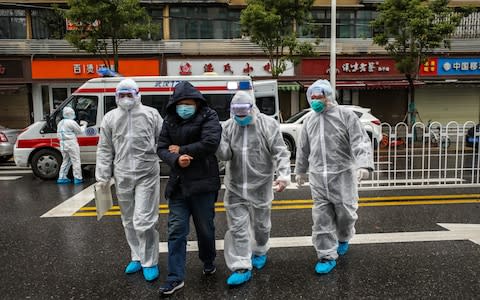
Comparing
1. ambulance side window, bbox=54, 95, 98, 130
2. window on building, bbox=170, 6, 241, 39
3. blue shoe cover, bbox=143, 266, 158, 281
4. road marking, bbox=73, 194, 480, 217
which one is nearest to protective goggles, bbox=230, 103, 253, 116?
blue shoe cover, bbox=143, 266, 158, 281

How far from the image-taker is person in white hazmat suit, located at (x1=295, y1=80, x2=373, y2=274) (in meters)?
4.05

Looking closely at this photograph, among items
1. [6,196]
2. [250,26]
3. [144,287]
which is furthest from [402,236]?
[250,26]

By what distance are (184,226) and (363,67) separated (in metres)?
17.4

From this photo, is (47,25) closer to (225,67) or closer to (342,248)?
(225,67)

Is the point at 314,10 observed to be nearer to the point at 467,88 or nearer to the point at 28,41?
the point at 467,88

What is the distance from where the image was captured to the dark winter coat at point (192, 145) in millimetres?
3637

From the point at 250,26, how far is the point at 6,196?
10.6 m

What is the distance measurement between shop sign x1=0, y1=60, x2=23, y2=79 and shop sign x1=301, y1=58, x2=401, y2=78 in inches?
478

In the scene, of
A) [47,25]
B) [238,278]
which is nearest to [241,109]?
[238,278]

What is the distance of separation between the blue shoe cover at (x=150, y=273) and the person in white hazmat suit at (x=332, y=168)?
57.2 inches

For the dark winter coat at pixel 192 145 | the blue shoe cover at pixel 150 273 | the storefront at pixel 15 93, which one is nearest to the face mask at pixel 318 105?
the dark winter coat at pixel 192 145

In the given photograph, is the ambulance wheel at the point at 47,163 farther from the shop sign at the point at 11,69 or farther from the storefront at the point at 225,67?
the shop sign at the point at 11,69

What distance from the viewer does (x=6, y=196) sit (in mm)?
7926

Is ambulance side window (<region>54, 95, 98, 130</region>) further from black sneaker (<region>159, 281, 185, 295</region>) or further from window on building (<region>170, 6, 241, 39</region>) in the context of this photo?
window on building (<region>170, 6, 241, 39</region>)
